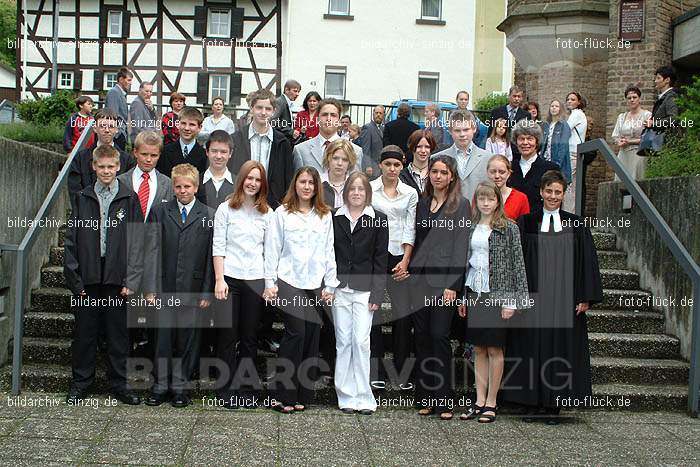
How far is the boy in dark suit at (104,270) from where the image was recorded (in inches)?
269

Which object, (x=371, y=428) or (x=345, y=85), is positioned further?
(x=345, y=85)

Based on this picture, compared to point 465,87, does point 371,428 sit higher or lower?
lower

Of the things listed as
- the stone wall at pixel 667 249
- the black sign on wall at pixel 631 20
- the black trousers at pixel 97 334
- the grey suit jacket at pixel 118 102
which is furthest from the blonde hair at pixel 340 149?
the black sign on wall at pixel 631 20

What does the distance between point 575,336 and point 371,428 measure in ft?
6.12

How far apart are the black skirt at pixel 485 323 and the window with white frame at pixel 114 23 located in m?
28.3

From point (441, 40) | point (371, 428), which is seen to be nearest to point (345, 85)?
point (441, 40)

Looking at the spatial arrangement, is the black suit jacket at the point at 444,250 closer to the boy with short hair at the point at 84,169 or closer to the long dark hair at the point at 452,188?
the long dark hair at the point at 452,188

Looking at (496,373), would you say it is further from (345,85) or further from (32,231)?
(345,85)

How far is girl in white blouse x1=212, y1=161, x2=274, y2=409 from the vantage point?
6.84 metres

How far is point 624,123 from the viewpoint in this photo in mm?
10820

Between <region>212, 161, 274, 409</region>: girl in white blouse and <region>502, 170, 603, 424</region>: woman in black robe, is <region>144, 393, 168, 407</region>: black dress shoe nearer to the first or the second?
<region>212, 161, 274, 409</region>: girl in white blouse

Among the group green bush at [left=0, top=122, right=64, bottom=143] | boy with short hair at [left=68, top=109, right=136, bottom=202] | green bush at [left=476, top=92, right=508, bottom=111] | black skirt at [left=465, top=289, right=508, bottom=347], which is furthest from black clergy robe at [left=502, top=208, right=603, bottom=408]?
green bush at [left=476, top=92, right=508, bottom=111]

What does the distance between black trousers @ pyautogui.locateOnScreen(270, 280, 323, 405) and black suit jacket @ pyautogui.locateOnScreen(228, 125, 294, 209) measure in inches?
54.4

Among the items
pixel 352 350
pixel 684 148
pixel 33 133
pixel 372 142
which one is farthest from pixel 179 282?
pixel 33 133
